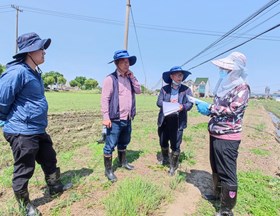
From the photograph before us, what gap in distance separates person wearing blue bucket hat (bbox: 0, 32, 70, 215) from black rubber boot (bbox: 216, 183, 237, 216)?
2191 mm

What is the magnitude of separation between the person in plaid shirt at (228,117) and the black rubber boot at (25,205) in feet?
7.17

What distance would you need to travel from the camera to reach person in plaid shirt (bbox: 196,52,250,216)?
282cm

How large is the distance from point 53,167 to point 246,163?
3947 millimetres

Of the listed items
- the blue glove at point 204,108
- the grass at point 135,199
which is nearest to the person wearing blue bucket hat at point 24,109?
the grass at point 135,199

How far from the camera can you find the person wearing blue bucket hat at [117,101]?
3701 mm

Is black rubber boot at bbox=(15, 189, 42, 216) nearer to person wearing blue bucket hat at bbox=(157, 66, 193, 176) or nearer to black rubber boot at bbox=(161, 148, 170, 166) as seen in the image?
person wearing blue bucket hat at bbox=(157, 66, 193, 176)

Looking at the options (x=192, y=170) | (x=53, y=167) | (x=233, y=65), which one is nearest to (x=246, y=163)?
(x=192, y=170)

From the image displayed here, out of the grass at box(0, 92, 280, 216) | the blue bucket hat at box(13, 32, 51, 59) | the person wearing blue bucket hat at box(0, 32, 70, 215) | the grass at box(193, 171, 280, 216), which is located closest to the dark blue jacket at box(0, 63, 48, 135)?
the person wearing blue bucket hat at box(0, 32, 70, 215)

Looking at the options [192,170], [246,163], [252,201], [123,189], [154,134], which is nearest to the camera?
[123,189]

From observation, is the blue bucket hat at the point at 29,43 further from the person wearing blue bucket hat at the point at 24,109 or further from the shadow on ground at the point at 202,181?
the shadow on ground at the point at 202,181

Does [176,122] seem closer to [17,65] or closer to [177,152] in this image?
[177,152]

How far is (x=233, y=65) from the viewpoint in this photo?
9.28 ft

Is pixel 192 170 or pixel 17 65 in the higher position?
pixel 17 65

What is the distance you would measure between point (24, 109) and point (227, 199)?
2.58 meters
